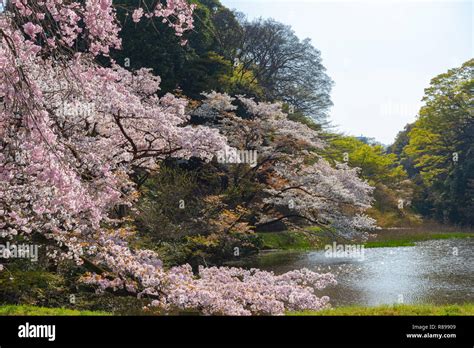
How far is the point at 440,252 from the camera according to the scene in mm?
16953

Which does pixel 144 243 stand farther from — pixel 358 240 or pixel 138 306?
pixel 358 240

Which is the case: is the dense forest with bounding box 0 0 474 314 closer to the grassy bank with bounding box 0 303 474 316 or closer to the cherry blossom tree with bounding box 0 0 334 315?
the cherry blossom tree with bounding box 0 0 334 315

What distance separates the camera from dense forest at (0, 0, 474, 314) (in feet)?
19.8

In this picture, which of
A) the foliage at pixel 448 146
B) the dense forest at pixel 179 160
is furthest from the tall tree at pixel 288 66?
the foliage at pixel 448 146

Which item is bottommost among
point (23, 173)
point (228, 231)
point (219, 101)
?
point (228, 231)

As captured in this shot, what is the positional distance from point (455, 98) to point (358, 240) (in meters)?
16.2

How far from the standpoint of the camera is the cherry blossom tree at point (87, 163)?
5373 mm

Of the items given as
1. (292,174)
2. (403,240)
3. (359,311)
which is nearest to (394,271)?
(292,174)

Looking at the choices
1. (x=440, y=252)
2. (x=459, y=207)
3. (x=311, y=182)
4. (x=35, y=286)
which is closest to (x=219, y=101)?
(x=311, y=182)

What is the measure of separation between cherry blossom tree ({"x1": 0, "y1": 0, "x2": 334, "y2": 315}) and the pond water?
2806mm

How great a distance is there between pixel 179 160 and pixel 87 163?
851 cm

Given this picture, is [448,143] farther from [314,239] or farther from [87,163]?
[87,163]

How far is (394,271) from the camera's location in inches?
520

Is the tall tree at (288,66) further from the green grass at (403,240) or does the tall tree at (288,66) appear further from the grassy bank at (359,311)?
the grassy bank at (359,311)
